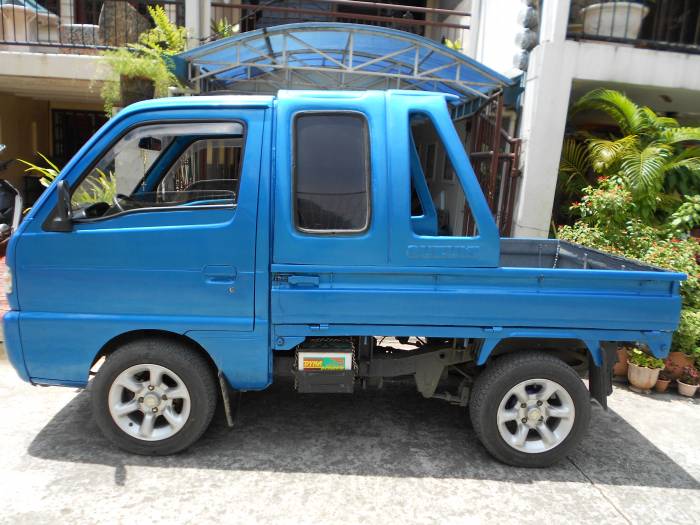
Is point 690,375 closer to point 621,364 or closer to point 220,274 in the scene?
point 621,364

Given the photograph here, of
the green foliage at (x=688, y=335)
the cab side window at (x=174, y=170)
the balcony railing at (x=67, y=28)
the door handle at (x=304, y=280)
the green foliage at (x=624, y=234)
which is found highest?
the balcony railing at (x=67, y=28)

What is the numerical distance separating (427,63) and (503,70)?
149 cm

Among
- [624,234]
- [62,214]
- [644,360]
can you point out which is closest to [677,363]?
[644,360]

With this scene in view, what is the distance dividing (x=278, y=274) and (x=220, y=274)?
36 centimetres

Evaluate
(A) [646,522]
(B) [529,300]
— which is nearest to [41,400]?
(B) [529,300]

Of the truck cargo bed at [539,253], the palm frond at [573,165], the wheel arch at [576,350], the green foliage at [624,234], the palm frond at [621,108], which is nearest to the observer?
the wheel arch at [576,350]

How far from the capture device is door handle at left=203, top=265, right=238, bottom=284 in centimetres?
330

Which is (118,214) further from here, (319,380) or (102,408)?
(319,380)

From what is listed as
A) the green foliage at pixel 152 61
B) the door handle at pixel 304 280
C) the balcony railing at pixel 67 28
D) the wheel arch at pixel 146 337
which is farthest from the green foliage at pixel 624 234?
the balcony railing at pixel 67 28

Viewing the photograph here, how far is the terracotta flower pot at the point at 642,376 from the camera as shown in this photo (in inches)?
197

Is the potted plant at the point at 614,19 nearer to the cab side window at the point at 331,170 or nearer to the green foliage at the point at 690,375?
the green foliage at the point at 690,375

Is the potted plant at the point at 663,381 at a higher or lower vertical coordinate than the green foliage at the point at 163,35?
lower

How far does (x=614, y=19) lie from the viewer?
7.03m

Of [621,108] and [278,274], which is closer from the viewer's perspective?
[278,274]
